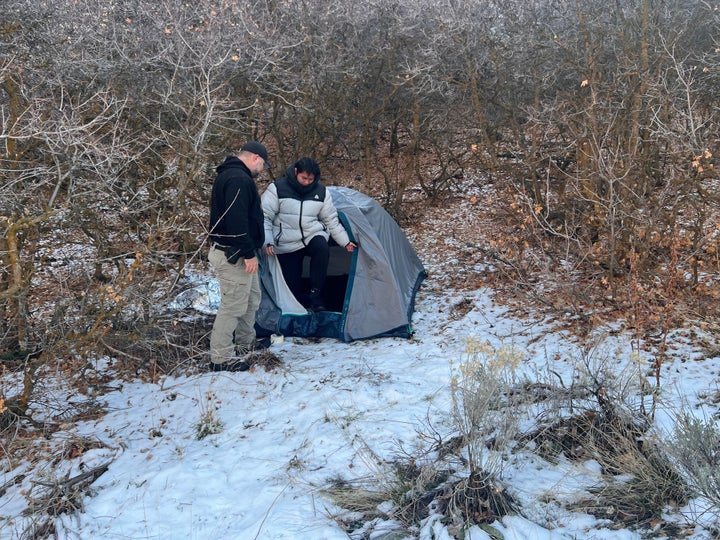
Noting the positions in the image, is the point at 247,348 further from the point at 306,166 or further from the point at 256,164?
the point at 306,166

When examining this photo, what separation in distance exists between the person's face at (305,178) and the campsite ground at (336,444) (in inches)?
54.6

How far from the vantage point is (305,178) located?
525cm

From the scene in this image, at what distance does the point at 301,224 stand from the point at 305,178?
15.7 inches

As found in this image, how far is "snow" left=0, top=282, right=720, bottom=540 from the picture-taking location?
306cm

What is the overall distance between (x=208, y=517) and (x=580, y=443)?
203 cm

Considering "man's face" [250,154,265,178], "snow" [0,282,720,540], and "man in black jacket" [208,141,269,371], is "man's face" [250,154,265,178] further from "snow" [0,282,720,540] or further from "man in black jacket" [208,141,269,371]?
"snow" [0,282,720,540]

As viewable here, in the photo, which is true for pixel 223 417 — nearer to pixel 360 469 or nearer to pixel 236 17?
pixel 360 469

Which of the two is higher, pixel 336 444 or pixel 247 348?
pixel 247 348

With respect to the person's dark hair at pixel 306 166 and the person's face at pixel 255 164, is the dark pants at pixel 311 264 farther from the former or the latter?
the person's face at pixel 255 164

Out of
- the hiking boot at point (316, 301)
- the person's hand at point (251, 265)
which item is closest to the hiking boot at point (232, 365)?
the person's hand at point (251, 265)

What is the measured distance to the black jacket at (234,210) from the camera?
4391 mm

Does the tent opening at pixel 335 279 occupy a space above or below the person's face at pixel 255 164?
below

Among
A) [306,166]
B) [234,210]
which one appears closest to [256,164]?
[234,210]

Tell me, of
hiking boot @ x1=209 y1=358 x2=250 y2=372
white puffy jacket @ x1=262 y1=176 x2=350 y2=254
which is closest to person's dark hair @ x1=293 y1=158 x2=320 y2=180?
white puffy jacket @ x1=262 y1=176 x2=350 y2=254
